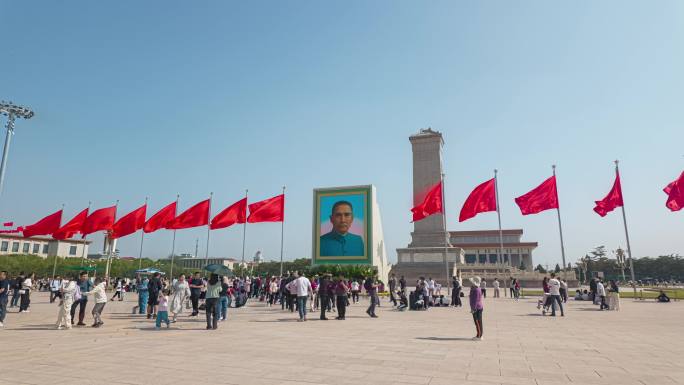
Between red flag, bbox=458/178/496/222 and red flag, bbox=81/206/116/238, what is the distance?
1072 inches

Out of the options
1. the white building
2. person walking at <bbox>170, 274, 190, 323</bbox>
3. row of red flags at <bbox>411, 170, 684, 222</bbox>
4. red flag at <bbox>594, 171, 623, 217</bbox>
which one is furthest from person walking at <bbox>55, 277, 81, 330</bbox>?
the white building

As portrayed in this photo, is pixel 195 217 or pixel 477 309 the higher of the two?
pixel 195 217

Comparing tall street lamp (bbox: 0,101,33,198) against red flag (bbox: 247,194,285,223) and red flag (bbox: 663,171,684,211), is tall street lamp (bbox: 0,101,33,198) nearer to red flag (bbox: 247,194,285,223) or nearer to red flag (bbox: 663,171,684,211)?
red flag (bbox: 247,194,285,223)

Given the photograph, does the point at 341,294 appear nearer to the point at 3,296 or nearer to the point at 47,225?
the point at 3,296

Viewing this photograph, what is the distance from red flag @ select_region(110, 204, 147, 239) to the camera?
30875 millimetres

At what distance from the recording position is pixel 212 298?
13.2 metres

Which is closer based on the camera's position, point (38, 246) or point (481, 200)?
point (481, 200)

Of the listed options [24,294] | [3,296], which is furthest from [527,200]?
[24,294]

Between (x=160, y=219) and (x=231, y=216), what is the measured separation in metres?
6.27

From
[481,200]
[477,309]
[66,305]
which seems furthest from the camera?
[481,200]

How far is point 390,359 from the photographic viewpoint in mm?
8195

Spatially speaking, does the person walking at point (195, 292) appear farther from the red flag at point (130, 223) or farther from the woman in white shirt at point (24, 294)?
the red flag at point (130, 223)

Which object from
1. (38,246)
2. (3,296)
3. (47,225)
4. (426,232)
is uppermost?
(426,232)

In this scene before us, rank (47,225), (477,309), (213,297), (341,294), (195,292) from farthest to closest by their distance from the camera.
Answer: (47,225), (195,292), (341,294), (213,297), (477,309)
